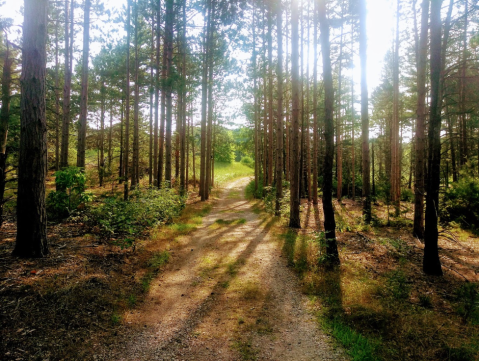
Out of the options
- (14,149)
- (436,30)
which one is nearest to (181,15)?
(14,149)

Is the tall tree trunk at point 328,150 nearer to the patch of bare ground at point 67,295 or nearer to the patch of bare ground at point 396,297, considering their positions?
the patch of bare ground at point 396,297

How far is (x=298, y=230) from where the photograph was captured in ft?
35.1

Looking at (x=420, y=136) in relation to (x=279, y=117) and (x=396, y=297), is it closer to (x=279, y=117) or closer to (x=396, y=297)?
(x=279, y=117)

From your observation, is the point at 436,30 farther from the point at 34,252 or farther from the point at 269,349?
the point at 34,252

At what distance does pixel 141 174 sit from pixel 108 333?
25.2m

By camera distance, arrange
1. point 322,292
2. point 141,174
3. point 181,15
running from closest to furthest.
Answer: point 322,292 < point 181,15 < point 141,174

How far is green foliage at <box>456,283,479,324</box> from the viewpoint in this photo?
447cm

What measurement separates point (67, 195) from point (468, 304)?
11.6m

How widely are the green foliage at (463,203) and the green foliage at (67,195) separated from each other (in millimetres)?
15673

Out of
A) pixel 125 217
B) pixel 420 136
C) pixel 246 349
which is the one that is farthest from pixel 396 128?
pixel 246 349

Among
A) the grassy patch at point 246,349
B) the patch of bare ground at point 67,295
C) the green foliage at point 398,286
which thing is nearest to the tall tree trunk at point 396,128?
the green foliage at point 398,286

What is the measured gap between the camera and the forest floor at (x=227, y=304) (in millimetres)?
3492

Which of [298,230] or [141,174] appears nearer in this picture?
[298,230]

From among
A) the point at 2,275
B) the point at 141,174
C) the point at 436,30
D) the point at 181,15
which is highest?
the point at 181,15
